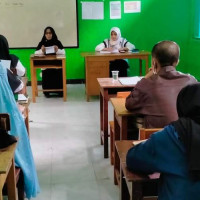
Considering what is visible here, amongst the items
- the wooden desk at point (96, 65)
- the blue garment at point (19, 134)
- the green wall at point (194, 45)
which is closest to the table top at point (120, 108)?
the blue garment at point (19, 134)

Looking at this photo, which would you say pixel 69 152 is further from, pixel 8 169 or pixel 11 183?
pixel 8 169

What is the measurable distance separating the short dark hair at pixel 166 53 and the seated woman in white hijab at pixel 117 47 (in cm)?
356

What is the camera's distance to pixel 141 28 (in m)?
6.92

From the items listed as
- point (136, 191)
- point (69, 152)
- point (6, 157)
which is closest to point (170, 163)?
point (136, 191)

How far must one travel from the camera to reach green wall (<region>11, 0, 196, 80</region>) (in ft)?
22.4

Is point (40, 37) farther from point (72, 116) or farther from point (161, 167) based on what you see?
point (161, 167)

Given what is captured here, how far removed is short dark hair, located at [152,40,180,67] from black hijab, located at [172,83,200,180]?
1072 millimetres

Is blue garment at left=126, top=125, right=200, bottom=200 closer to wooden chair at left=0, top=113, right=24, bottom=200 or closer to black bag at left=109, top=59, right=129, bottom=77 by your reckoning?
wooden chair at left=0, top=113, right=24, bottom=200

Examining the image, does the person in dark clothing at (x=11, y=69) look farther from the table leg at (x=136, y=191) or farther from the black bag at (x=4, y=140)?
the table leg at (x=136, y=191)

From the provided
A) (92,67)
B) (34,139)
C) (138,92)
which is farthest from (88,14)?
(138,92)

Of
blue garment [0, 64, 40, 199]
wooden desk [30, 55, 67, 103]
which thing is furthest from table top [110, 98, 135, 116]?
wooden desk [30, 55, 67, 103]

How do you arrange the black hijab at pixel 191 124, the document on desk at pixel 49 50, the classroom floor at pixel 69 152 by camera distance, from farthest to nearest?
the document on desk at pixel 49 50 → the classroom floor at pixel 69 152 → the black hijab at pixel 191 124

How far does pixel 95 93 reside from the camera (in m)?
5.66

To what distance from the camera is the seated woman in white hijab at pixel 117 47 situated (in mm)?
5934
